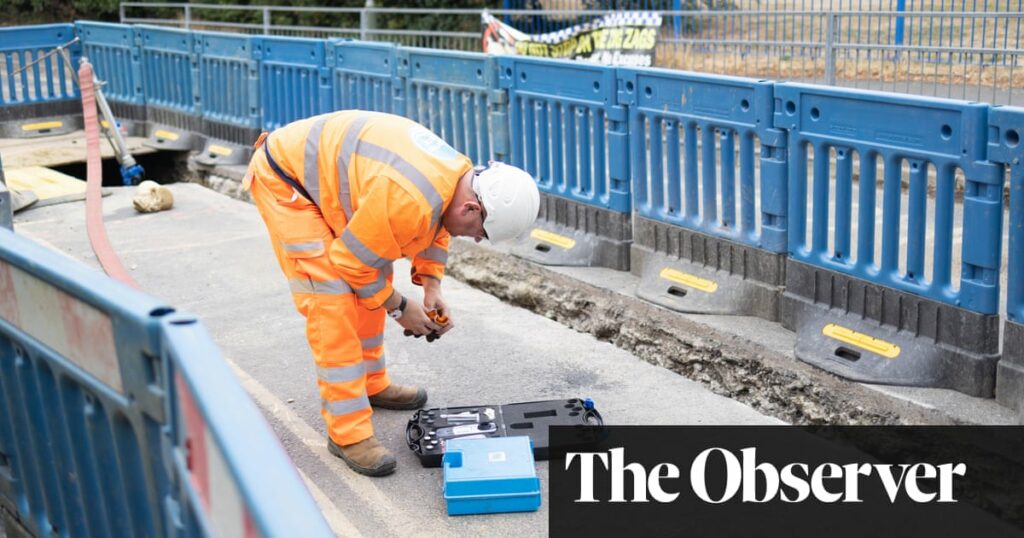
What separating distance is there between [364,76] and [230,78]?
2.77 m

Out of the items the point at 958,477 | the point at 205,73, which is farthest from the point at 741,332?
the point at 205,73

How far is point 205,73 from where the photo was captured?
42.2ft

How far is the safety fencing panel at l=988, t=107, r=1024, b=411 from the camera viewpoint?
4.91 m

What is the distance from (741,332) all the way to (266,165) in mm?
2796

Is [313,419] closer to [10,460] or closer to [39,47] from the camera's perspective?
[10,460]

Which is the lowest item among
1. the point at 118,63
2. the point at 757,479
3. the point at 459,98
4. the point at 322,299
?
the point at 757,479

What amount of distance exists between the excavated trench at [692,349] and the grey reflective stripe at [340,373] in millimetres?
2315

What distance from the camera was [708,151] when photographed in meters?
6.86

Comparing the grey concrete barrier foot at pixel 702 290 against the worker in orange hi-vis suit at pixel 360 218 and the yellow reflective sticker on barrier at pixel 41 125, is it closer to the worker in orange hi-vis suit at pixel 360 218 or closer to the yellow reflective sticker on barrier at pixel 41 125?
the worker in orange hi-vis suit at pixel 360 218

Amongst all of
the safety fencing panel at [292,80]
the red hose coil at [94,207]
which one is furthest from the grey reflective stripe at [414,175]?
the safety fencing panel at [292,80]

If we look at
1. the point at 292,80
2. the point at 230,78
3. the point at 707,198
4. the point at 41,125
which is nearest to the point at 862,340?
the point at 707,198

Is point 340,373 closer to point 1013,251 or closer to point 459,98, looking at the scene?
point 1013,251

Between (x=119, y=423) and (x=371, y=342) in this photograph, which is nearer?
(x=119, y=423)

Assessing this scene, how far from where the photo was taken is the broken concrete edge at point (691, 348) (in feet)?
18.1
